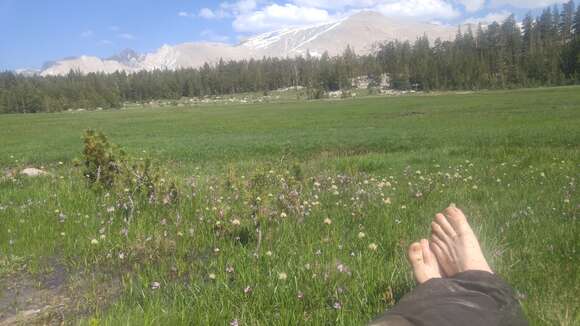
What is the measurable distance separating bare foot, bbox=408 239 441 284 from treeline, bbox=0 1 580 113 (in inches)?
4275

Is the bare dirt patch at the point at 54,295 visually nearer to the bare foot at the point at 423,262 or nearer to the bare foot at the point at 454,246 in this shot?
the bare foot at the point at 423,262

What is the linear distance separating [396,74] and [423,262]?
15037cm

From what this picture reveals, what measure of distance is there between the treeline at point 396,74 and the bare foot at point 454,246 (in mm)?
108228

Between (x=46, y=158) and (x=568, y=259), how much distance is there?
19.5 m

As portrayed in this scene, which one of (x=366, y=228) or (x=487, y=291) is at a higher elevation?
(x=487, y=291)

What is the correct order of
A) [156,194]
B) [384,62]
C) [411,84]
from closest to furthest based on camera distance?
[156,194] → [411,84] → [384,62]

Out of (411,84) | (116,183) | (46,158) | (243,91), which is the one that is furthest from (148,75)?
(116,183)

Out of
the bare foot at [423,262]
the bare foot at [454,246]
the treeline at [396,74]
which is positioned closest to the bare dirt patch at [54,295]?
the bare foot at [423,262]

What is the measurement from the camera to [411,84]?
13975 cm

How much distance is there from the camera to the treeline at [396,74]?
107688mm

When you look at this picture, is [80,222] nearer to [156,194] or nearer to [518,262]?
[156,194]

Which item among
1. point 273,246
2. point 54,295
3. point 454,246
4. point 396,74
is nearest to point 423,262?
point 454,246

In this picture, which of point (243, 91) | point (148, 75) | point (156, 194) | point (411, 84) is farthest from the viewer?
point (148, 75)

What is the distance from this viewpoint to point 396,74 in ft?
478
